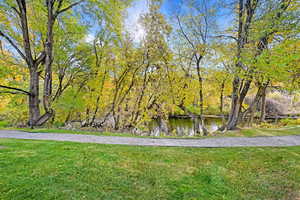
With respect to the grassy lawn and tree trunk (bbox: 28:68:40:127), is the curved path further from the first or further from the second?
tree trunk (bbox: 28:68:40:127)

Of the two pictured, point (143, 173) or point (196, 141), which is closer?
point (143, 173)

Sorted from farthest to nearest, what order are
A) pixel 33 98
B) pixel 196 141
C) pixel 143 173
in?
pixel 33 98 < pixel 196 141 < pixel 143 173

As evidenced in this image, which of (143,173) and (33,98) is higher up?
(33,98)

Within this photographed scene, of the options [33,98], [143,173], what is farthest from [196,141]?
[33,98]

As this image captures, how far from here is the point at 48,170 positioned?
2.39 metres

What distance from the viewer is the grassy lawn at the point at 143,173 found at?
199 centimetres

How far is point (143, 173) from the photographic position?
253 centimetres

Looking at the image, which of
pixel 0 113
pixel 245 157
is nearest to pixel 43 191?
pixel 245 157

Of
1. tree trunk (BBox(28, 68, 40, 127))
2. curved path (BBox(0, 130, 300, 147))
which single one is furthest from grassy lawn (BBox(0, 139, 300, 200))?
tree trunk (BBox(28, 68, 40, 127))

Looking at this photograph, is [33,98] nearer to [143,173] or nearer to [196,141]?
[143,173]

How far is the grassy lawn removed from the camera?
78.2 inches

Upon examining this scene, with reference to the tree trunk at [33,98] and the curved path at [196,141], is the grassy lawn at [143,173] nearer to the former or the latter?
the curved path at [196,141]

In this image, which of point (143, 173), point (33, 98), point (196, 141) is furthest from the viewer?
point (33, 98)

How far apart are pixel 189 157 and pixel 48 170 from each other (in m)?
2.84
